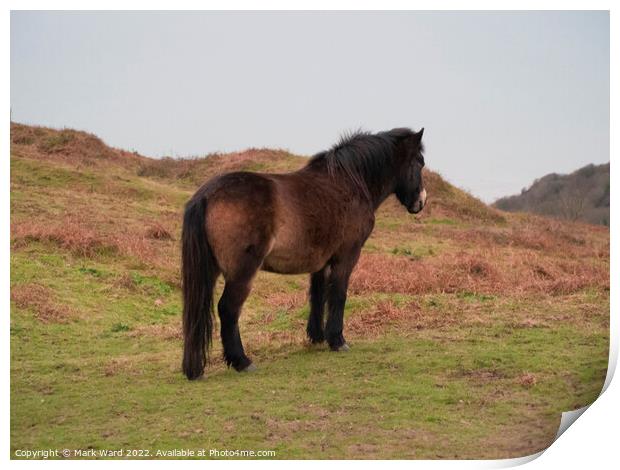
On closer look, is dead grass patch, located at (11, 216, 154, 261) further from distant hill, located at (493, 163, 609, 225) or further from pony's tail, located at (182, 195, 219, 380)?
distant hill, located at (493, 163, 609, 225)

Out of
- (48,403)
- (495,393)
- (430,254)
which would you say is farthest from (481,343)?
(430,254)

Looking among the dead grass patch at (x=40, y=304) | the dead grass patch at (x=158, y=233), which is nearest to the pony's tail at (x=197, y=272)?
the dead grass patch at (x=40, y=304)

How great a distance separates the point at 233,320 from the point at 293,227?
114 centimetres

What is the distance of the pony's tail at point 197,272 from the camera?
7.23m

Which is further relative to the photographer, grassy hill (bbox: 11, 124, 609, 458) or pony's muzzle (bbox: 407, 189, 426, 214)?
pony's muzzle (bbox: 407, 189, 426, 214)

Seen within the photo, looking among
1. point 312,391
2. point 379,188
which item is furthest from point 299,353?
point 379,188

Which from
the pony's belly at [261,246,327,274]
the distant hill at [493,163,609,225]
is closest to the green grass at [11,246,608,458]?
the pony's belly at [261,246,327,274]

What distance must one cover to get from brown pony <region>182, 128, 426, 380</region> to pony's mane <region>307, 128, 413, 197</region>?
0.01 m

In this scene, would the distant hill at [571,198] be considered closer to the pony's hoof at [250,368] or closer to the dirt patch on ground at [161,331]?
the dirt patch on ground at [161,331]

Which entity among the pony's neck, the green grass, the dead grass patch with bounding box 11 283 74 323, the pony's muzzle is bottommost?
the green grass

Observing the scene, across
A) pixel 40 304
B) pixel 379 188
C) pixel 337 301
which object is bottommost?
pixel 40 304

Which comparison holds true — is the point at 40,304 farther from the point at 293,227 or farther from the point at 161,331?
the point at 293,227

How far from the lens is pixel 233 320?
297 inches

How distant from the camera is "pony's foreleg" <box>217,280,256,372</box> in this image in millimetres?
7379
